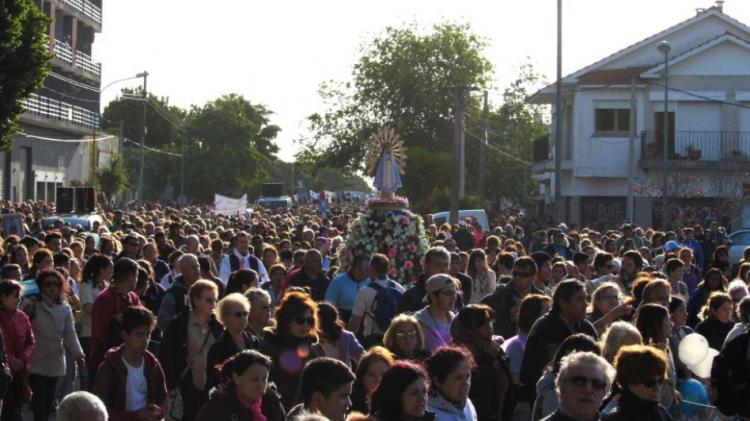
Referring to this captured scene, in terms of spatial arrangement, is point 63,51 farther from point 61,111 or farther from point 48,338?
point 48,338

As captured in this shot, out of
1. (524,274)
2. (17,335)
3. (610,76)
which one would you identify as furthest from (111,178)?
(17,335)

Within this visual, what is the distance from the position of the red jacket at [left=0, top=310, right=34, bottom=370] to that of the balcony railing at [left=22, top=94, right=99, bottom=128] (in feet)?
151

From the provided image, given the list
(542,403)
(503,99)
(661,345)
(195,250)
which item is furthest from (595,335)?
(503,99)

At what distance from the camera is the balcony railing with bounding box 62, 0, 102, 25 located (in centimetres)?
6663

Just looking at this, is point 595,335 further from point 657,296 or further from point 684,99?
point 684,99

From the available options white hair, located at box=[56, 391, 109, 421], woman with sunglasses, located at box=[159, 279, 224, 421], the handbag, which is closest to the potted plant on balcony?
woman with sunglasses, located at box=[159, 279, 224, 421]

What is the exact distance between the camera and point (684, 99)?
1893 inches

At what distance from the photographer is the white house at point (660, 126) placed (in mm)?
47531

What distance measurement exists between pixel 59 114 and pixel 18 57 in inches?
1242

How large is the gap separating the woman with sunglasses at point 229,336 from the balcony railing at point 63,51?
54.4 m

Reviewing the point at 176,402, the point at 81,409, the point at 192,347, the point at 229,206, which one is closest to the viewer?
the point at 81,409

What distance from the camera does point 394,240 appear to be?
20.0 m

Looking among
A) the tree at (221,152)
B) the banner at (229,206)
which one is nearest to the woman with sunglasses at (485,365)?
the banner at (229,206)

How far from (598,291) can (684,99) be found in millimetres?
37611
